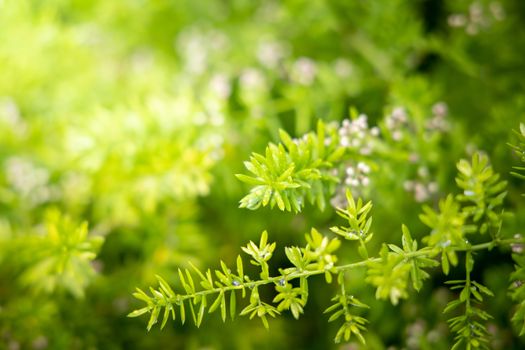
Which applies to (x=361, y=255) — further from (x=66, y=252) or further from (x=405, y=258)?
(x=66, y=252)

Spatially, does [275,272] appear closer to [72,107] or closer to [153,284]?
[153,284]

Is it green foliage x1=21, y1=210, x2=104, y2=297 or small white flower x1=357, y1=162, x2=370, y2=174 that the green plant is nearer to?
small white flower x1=357, y1=162, x2=370, y2=174

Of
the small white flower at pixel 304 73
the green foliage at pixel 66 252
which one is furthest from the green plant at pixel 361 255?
the small white flower at pixel 304 73

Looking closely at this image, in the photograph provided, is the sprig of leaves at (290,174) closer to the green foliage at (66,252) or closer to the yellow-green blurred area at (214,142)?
the yellow-green blurred area at (214,142)

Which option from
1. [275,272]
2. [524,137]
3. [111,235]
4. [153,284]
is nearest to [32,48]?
[111,235]

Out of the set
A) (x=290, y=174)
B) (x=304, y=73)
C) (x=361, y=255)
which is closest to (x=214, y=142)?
(x=304, y=73)

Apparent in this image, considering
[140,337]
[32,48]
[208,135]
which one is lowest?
[140,337]

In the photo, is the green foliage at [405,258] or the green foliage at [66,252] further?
the green foliage at [66,252]

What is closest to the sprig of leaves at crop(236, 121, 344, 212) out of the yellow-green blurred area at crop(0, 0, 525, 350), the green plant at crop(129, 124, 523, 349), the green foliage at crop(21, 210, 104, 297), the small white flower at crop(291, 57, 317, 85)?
the green plant at crop(129, 124, 523, 349)
